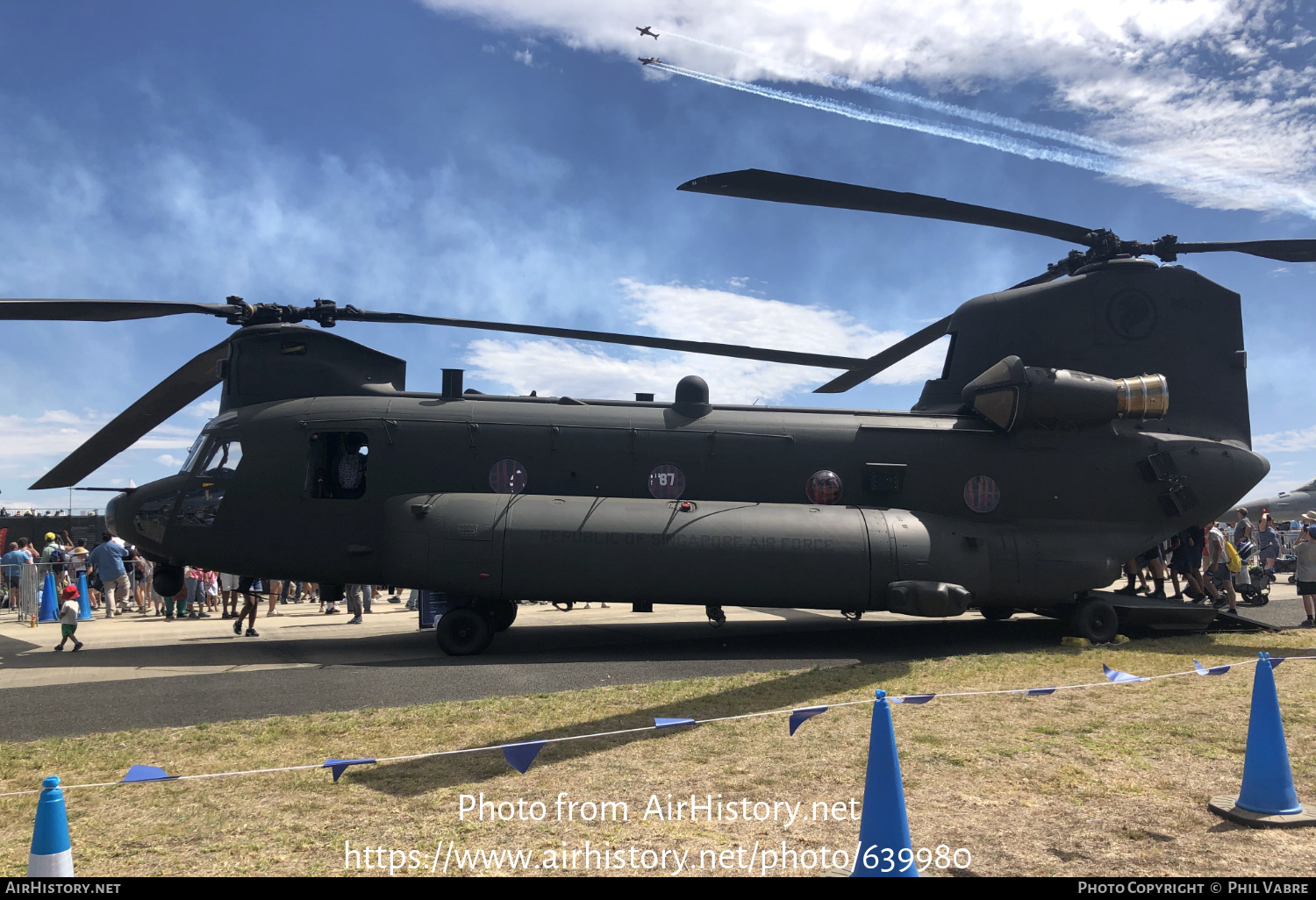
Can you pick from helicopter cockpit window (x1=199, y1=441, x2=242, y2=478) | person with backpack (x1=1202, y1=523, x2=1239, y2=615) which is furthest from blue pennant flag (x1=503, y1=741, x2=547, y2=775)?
person with backpack (x1=1202, y1=523, x2=1239, y2=615)

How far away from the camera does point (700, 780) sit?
5445 millimetres

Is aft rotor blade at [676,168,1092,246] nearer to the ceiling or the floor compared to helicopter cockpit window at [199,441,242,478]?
nearer to the ceiling

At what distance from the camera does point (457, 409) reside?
12055mm

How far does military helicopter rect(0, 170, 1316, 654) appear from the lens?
10.9 metres

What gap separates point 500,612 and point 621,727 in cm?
495

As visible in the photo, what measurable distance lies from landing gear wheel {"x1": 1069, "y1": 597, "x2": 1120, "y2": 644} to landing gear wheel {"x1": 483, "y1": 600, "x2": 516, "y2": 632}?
8296 millimetres

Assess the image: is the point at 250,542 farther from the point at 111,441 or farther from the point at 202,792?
the point at 202,792

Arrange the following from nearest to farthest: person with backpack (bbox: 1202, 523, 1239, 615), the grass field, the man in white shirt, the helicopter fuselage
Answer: the grass field < the helicopter fuselage < the man in white shirt < person with backpack (bbox: 1202, 523, 1239, 615)

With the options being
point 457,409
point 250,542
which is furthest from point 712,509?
point 250,542

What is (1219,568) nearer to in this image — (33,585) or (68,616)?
(68,616)

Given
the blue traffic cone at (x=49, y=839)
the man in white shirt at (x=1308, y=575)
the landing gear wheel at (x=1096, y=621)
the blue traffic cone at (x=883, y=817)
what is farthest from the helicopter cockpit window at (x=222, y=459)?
the man in white shirt at (x=1308, y=575)

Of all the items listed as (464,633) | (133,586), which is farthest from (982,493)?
(133,586)

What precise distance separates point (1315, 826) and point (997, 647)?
7.17 metres

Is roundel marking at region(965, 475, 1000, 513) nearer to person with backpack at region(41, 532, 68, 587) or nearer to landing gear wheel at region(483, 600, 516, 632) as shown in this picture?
landing gear wheel at region(483, 600, 516, 632)
